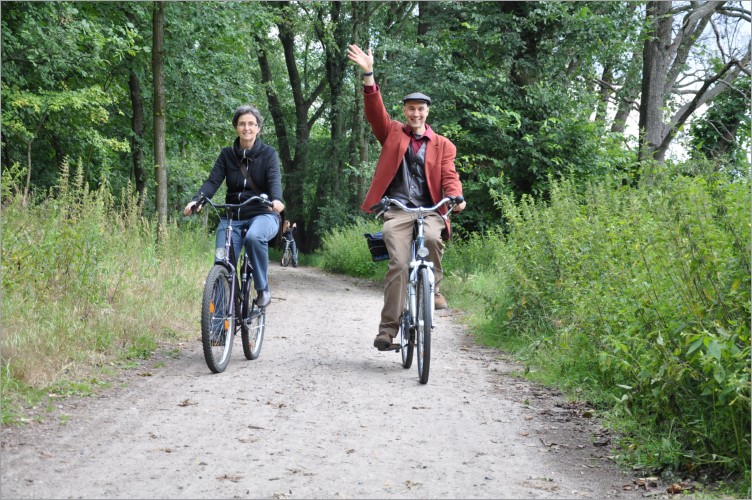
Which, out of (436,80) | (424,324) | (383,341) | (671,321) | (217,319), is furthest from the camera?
(436,80)

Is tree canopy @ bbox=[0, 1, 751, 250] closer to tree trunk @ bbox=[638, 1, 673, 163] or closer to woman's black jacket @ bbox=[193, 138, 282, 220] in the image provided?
tree trunk @ bbox=[638, 1, 673, 163]

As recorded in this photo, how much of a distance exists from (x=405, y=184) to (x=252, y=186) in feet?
4.71

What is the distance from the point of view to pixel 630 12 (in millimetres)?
17609

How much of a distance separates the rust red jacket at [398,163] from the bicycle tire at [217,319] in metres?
1.50

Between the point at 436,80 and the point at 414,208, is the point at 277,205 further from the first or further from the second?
the point at 436,80

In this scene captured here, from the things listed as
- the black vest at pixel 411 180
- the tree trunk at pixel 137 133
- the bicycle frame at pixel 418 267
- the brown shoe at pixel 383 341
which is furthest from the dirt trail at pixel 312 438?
the tree trunk at pixel 137 133

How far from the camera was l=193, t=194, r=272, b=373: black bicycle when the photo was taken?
22.1 feet

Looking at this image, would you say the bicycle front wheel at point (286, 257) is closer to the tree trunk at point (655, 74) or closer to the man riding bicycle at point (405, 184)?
the tree trunk at point (655, 74)

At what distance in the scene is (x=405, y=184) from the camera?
759 cm

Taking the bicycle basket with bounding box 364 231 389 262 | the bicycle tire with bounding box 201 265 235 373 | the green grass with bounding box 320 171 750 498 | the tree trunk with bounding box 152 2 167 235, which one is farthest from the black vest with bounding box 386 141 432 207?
the tree trunk with bounding box 152 2 167 235

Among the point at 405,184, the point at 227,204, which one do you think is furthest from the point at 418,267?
the point at 227,204

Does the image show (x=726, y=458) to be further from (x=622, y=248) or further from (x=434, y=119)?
(x=434, y=119)

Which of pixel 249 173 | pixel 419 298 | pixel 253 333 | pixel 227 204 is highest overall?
pixel 249 173

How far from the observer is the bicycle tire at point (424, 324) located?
671cm
